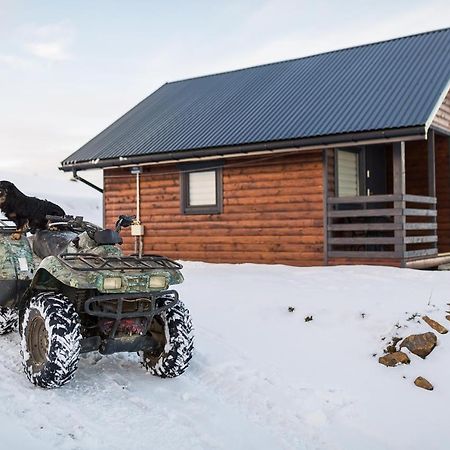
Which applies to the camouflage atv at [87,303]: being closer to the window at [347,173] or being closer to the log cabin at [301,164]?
the log cabin at [301,164]

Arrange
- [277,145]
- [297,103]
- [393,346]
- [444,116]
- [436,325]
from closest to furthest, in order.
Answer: [393,346] < [436,325] < [277,145] < [444,116] < [297,103]

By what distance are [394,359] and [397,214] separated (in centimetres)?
550

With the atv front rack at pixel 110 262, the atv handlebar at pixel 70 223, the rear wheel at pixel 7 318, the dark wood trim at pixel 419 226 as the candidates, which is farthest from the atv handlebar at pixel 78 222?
the dark wood trim at pixel 419 226

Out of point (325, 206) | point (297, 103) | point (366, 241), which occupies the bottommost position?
point (366, 241)

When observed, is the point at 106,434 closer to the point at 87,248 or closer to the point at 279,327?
the point at 87,248

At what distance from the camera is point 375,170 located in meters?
14.9

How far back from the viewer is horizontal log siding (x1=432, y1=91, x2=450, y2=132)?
12883 millimetres

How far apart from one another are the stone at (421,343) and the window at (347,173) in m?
6.48

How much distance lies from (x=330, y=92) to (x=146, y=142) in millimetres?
4791

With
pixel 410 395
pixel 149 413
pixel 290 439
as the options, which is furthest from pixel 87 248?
pixel 410 395

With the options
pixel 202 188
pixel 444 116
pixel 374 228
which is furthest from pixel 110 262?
pixel 444 116

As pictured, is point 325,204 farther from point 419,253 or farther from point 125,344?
point 125,344

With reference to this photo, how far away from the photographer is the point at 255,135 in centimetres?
1256

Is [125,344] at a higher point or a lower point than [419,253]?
lower
